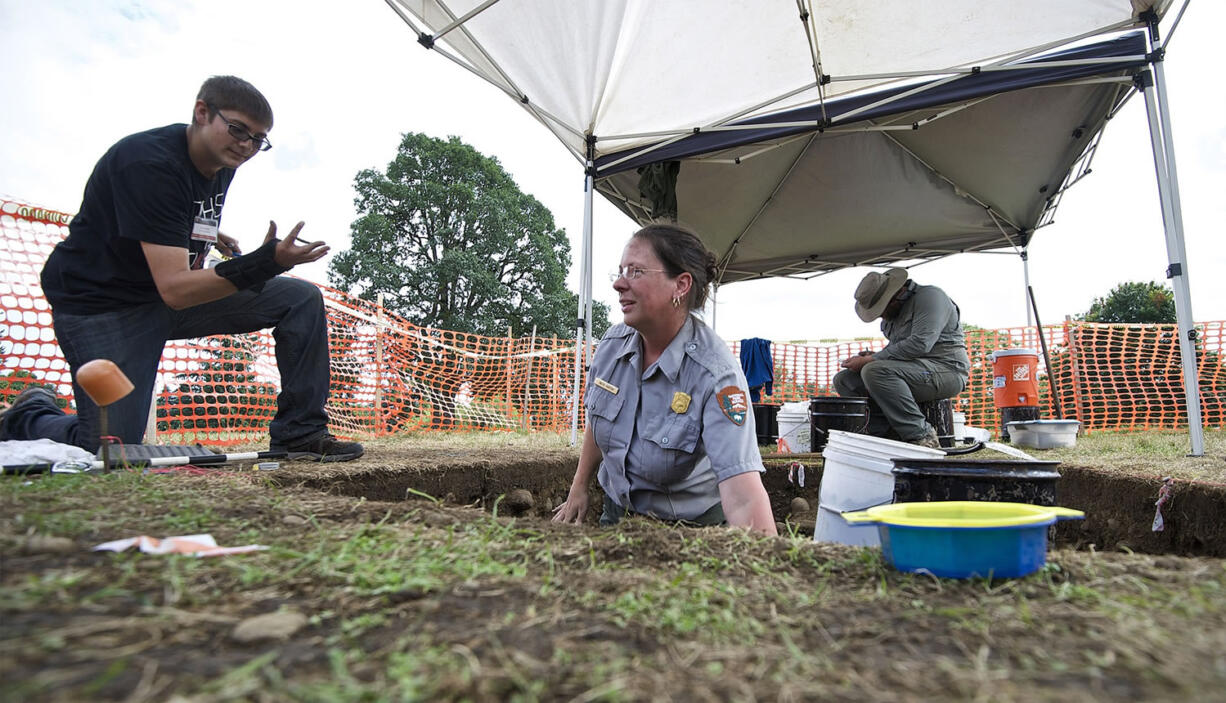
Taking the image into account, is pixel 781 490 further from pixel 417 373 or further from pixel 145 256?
pixel 417 373

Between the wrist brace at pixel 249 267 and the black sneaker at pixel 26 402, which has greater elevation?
the wrist brace at pixel 249 267

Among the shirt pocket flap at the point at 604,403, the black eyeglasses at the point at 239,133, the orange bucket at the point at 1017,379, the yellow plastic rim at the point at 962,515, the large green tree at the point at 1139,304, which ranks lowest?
the yellow plastic rim at the point at 962,515

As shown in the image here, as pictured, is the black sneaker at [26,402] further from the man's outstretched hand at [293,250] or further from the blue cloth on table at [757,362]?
the blue cloth on table at [757,362]

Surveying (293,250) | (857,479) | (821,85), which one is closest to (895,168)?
(821,85)

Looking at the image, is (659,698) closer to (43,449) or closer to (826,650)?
(826,650)

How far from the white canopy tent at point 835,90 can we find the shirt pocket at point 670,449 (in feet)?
9.97

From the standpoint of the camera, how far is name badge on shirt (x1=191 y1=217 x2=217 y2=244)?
2934 millimetres

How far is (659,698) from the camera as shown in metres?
0.69

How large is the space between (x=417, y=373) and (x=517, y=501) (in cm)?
579

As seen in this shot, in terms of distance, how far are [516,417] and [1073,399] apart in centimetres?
895

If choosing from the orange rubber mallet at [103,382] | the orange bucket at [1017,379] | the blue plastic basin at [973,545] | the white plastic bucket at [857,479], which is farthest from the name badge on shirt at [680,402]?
the orange bucket at [1017,379]

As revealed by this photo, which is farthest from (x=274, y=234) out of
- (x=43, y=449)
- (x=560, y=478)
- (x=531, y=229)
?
(x=531, y=229)

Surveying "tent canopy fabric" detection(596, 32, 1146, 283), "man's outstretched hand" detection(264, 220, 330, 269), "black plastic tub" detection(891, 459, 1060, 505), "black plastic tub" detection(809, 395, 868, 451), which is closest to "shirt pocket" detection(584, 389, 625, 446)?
"black plastic tub" detection(891, 459, 1060, 505)

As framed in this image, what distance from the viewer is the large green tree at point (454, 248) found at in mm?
23328
